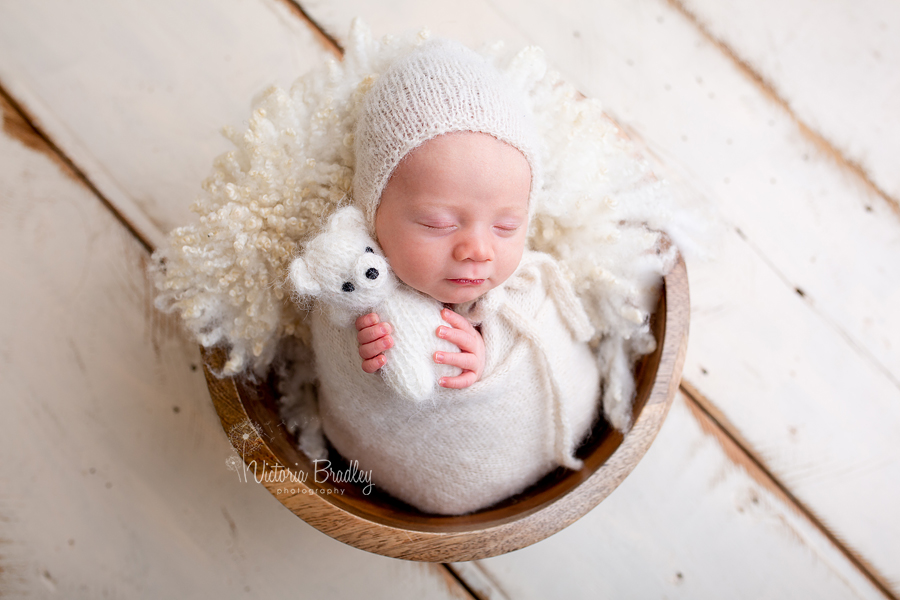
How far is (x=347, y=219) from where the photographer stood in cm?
70

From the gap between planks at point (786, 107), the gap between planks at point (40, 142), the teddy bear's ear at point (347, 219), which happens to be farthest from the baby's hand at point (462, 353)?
the gap between planks at point (786, 107)

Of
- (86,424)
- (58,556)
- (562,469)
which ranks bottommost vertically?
(58,556)

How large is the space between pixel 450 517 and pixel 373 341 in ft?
1.06

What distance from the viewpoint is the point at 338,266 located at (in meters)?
0.66

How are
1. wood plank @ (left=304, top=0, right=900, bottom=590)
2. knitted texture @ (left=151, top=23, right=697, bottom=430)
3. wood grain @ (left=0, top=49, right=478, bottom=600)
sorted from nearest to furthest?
1. knitted texture @ (left=151, top=23, right=697, bottom=430)
2. wood grain @ (left=0, top=49, right=478, bottom=600)
3. wood plank @ (left=304, top=0, right=900, bottom=590)

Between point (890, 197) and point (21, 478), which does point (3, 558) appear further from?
point (890, 197)

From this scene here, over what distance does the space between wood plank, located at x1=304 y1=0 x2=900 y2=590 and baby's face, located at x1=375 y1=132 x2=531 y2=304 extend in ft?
1.91

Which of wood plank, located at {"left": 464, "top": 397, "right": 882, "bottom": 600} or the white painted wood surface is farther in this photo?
the white painted wood surface

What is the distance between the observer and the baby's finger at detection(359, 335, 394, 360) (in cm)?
69

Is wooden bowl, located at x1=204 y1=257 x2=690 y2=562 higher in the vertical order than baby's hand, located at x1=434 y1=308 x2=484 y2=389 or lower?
lower

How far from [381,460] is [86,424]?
1.91ft

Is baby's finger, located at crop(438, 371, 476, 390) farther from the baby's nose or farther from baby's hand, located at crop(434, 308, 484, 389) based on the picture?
the baby's nose

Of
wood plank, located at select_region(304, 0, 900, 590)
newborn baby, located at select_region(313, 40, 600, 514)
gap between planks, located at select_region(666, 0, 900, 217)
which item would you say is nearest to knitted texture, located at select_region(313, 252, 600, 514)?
newborn baby, located at select_region(313, 40, 600, 514)

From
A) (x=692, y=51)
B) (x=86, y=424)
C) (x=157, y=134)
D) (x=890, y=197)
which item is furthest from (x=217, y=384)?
(x=890, y=197)
